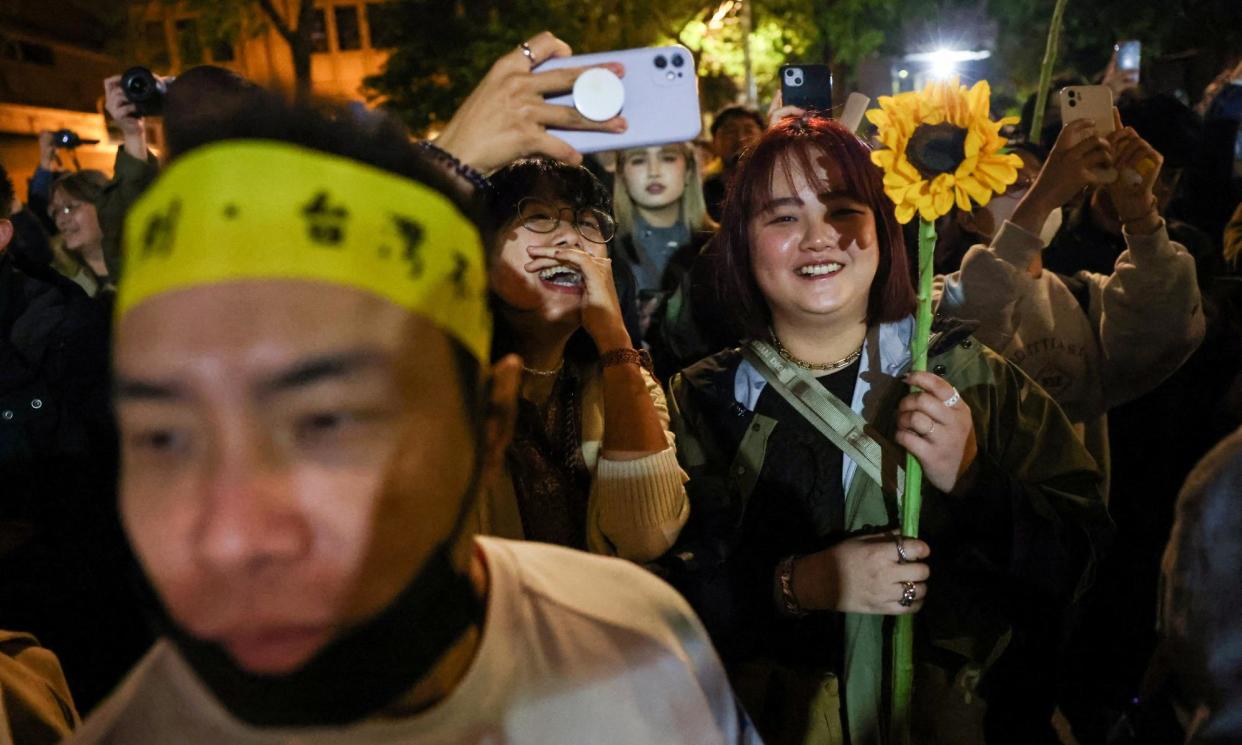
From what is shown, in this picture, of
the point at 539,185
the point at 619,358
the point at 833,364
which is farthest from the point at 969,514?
the point at 539,185

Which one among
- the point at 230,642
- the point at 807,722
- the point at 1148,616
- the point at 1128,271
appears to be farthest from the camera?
the point at 1148,616

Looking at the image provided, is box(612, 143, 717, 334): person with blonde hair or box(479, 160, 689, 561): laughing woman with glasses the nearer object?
box(479, 160, 689, 561): laughing woman with glasses

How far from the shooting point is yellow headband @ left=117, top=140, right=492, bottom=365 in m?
Result: 0.77

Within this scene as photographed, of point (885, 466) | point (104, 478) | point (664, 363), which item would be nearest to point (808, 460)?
point (885, 466)

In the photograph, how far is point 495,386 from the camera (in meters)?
0.95

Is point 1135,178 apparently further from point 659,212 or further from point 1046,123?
point 1046,123

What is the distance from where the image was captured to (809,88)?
2.53m

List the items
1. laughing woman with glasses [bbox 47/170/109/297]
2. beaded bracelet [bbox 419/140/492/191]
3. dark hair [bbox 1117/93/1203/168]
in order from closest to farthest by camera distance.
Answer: beaded bracelet [bbox 419/140/492/191], dark hair [bbox 1117/93/1203/168], laughing woman with glasses [bbox 47/170/109/297]

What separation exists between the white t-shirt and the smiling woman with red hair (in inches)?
39.2

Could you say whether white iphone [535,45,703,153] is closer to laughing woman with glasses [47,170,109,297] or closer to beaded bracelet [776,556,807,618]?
beaded bracelet [776,556,807,618]

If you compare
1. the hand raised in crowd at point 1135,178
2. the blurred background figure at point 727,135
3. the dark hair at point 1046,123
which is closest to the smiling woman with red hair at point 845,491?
the hand raised in crowd at point 1135,178

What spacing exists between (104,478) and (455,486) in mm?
2479

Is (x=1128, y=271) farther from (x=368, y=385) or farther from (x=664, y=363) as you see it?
(x=368, y=385)

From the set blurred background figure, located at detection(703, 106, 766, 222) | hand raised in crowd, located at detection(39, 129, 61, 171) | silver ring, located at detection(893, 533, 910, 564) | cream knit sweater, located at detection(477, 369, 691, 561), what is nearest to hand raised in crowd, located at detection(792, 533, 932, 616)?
silver ring, located at detection(893, 533, 910, 564)
